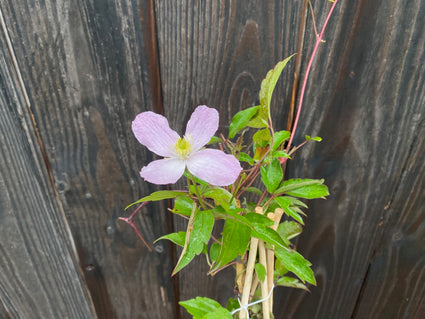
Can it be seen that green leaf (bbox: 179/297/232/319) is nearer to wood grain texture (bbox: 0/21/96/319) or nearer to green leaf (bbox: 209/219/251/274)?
green leaf (bbox: 209/219/251/274)

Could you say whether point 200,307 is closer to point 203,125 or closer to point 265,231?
point 265,231

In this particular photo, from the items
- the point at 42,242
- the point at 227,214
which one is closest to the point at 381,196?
the point at 227,214

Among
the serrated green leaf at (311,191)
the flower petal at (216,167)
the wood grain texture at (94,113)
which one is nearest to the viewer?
the flower petal at (216,167)

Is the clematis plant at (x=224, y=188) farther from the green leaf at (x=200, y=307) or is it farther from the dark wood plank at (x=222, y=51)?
the dark wood plank at (x=222, y=51)

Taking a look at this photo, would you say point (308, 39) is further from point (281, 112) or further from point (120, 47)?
point (120, 47)

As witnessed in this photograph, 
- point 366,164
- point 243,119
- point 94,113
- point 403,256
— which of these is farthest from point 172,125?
point 403,256

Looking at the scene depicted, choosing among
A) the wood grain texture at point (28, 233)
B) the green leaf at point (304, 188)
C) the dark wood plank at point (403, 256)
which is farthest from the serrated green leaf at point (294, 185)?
the wood grain texture at point (28, 233)
